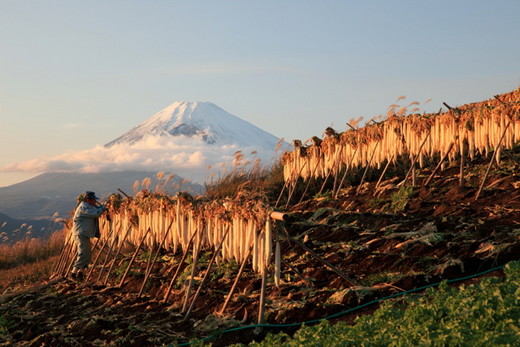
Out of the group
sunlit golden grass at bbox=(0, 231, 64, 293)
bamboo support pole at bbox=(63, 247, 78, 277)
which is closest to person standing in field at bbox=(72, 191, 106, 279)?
bamboo support pole at bbox=(63, 247, 78, 277)

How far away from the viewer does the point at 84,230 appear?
14.2m

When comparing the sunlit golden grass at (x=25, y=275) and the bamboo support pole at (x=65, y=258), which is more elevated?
the bamboo support pole at (x=65, y=258)

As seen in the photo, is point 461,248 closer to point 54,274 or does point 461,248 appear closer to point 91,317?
point 91,317

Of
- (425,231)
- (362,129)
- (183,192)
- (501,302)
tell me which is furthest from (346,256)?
(362,129)

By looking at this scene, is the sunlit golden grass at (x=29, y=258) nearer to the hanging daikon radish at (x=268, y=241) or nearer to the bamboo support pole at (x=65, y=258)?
the bamboo support pole at (x=65, y=258)

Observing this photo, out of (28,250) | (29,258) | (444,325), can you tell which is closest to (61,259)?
(29,258)

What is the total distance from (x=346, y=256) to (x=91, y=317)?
13.2 feet

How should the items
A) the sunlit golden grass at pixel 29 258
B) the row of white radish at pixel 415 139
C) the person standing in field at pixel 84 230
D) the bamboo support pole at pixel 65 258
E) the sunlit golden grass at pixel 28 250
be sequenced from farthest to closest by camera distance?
the sunlit golden grass at pixel 28 250
the sunlit golden grass at pixel 29 258
the bamboo support pole at pixel 65 258
the person standing in field at pixel 84 230
the row of white radish at pixel 415 139

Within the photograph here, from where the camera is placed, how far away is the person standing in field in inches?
558

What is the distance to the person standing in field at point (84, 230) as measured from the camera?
46.5 ft

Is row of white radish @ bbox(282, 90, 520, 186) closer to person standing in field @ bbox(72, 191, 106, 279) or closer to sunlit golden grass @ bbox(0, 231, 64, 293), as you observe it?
person standing in field @ bbox(72, 191, 106, 279)

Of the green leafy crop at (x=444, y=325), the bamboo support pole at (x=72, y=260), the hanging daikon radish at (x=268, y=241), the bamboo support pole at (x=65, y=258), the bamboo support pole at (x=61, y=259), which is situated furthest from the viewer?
the bamboo support pole at (x=61, y=259)

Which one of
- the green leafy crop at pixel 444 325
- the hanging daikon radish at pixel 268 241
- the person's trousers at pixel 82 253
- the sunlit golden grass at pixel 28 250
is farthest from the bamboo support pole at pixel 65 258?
the green leafy crop at pixel 444 325

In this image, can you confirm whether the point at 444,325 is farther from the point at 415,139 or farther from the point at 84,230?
the point at 84,230
